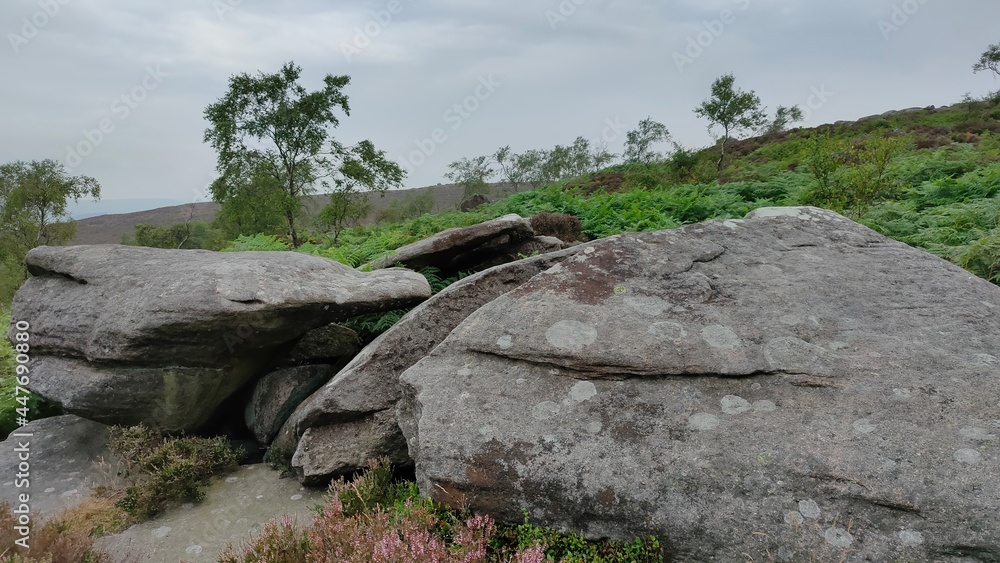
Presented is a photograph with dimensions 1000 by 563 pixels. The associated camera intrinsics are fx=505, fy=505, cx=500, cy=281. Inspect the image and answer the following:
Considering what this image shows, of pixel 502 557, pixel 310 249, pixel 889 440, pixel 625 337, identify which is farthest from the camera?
pixel 310 249

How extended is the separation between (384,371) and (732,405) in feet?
12.9

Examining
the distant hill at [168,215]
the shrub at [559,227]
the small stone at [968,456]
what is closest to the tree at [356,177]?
the shrub at [559,227]

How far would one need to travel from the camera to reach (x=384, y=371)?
6.16 meters

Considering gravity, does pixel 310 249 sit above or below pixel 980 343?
above

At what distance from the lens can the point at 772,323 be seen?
453 centimetres

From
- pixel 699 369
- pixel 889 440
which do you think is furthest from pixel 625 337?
pixel 889 440

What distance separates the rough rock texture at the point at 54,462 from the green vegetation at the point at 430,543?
318cm

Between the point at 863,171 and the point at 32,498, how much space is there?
1632 centimetres

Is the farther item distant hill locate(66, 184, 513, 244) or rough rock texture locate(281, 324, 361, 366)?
distant hill locate(66, 184, 513, 244)

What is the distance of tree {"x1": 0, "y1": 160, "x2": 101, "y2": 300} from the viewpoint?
99.0 feet

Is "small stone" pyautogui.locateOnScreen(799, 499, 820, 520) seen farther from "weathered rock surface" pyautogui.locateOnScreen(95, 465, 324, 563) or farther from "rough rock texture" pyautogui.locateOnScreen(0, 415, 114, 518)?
"rough rock texture" pyautogui.locateOnScreen(0, 415, 114, 518)

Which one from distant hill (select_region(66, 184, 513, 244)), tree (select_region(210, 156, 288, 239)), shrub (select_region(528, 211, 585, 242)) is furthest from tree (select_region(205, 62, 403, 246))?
distant hill (select_region(66, 184, 513, 244))

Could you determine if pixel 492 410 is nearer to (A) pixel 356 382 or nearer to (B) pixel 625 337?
(B) pixel 625 337

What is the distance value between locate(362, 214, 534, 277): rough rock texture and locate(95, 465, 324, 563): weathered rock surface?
428cm
